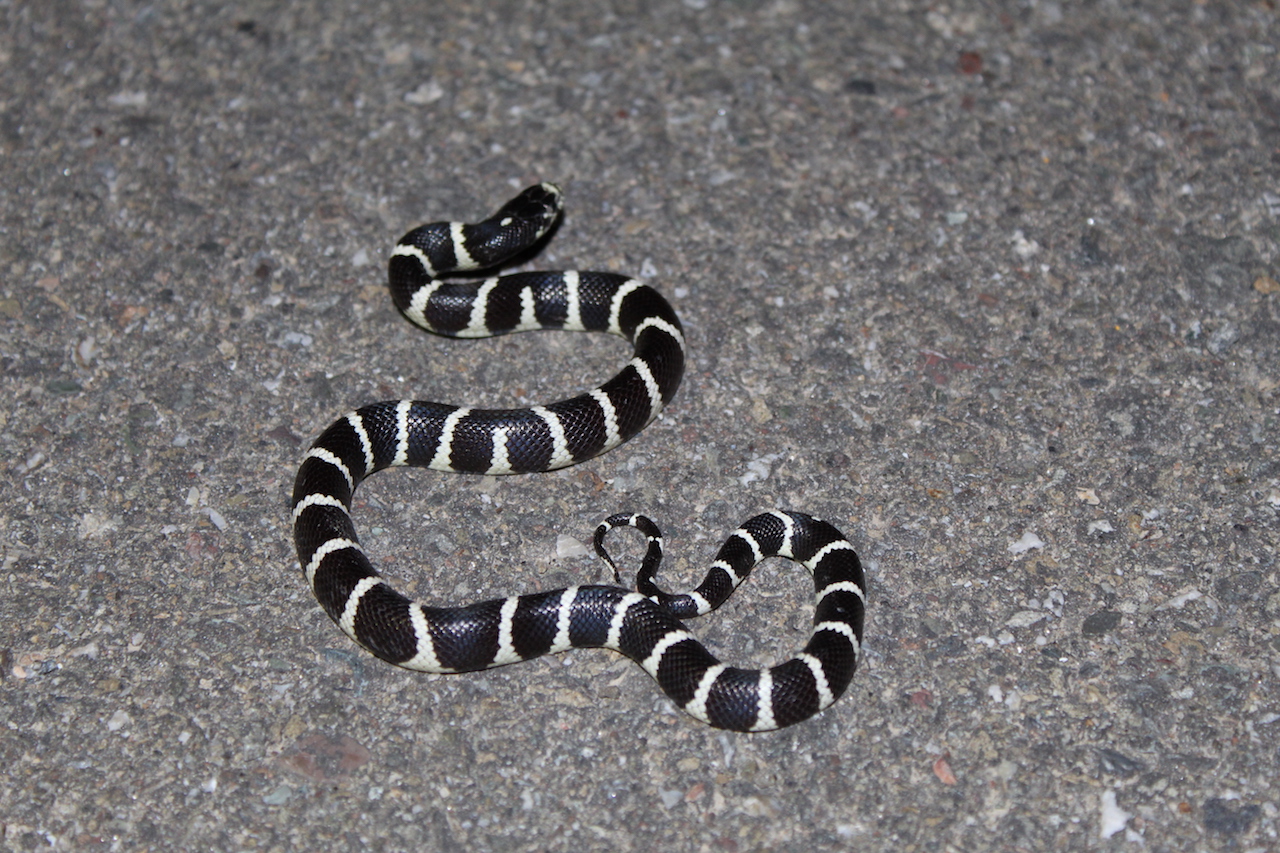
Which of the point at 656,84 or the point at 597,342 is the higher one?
the point at 656,84

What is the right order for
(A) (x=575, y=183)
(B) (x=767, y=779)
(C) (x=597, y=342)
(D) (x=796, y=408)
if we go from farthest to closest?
(A) (x=575, y=183) < (C) (x=597, y=342) < (D) (x=796, y=408) < (B) (x=767, y=779)

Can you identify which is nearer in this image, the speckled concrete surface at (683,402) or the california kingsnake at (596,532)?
the speckled concrete surface at (683,402)

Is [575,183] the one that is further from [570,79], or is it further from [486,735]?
[486,735]

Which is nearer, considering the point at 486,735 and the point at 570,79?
the point at 486,735

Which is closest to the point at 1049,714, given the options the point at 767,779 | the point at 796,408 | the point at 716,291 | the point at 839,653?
the point at 839,653
